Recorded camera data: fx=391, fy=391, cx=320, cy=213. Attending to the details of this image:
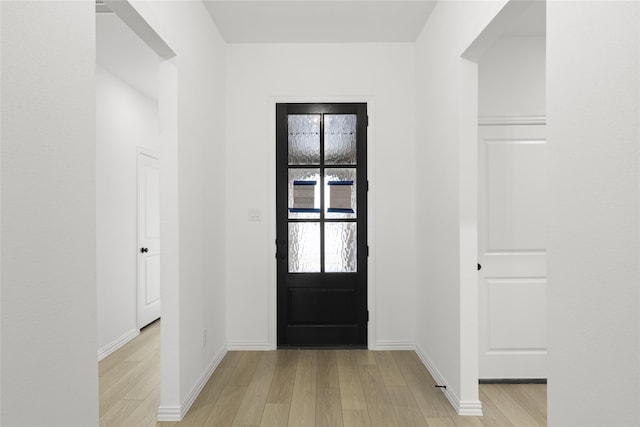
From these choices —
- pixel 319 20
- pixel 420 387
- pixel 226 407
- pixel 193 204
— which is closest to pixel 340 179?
pixel 319 20

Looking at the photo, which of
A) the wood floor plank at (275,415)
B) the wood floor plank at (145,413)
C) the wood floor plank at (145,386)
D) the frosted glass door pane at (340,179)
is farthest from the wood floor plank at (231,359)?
the frosted glass door pane at (340,179)

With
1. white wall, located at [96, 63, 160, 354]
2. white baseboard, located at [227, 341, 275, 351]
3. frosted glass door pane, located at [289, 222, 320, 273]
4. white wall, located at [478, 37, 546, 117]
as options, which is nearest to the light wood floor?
white baseboard, located at [227, 341, 275, 351]

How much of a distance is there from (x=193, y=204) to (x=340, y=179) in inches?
57.0

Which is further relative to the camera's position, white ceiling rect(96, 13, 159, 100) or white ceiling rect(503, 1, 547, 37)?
white ceiling rect(96, 13, 159, 100)

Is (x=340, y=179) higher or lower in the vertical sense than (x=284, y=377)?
higher

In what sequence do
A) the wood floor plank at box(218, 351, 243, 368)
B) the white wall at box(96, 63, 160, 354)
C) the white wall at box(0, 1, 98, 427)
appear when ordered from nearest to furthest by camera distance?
the white wall at box(0, 1, 98, 427) → the wood floor plank at box(218, 351, 243, 368) → the white wall at box(96, 63, 160, 354)

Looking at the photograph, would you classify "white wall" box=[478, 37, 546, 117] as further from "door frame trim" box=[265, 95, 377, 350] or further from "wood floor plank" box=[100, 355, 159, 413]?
"wood floor plank" box=[100, 355, 159, 413]

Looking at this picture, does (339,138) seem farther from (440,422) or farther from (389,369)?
(440,422)

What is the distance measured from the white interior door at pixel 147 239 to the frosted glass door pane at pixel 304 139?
179 centimetres

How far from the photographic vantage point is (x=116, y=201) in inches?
154

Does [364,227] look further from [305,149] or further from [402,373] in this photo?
[402,373]

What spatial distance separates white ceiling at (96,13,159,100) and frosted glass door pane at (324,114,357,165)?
1668mm

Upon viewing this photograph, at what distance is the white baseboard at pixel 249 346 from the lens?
357 cm

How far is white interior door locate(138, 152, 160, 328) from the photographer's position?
436 centimetres
